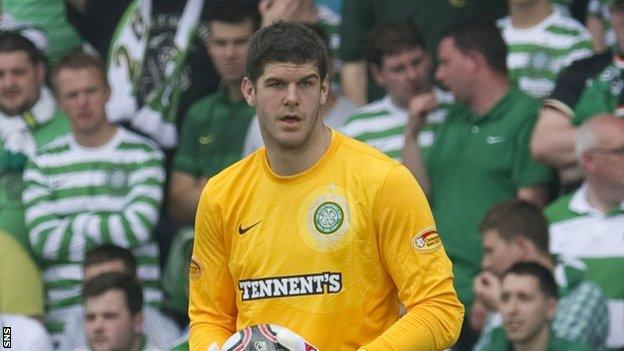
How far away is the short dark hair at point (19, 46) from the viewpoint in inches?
367

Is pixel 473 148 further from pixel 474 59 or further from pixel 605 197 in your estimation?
pixel 605 197

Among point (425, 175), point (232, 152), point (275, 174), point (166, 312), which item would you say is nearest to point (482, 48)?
point (425, 175)

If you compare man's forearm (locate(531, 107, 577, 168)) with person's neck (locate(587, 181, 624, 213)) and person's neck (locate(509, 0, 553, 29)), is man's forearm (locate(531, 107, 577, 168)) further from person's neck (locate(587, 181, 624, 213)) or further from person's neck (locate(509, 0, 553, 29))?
person's neck (locate(509, 0, 553, 29))

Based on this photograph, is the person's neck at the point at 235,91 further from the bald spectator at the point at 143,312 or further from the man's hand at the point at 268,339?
the man's hand at the point at 268,339

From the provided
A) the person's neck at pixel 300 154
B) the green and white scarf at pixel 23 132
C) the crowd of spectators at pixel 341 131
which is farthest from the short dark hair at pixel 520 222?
the person's neck at pixel 300 154

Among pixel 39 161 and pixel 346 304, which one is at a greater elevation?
pixel 346 304

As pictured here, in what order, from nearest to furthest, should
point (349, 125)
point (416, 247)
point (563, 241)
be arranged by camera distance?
point (416, 247) → point (563, 241) → point (349, 125)

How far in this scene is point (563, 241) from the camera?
8086 mm

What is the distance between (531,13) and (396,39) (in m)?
0.78

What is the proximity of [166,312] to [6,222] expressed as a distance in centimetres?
107

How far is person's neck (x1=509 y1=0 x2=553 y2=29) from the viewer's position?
8.83 m

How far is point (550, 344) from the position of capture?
25.0ft

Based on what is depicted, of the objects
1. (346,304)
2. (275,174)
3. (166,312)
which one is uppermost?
(275,174)

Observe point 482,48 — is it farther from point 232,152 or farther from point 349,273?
point 349,273
